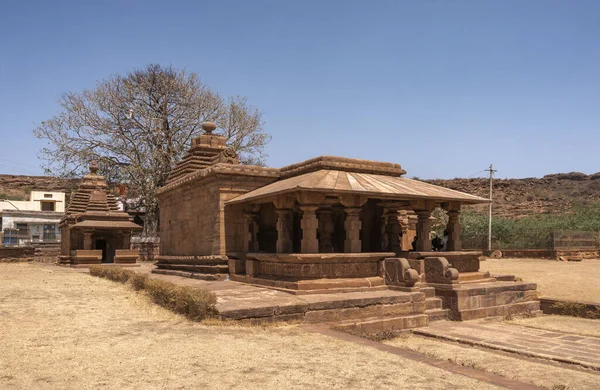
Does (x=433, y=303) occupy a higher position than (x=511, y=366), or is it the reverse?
(x=433, y=303)

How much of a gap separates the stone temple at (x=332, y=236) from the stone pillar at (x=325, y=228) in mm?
23

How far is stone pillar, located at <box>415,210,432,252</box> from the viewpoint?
39.1 feet

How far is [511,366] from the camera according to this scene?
6.32 meters

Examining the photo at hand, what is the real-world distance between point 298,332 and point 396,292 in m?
2.91

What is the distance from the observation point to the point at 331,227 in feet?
38.7

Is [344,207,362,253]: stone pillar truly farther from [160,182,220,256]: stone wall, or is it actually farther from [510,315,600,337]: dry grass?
[160,182,220,256]: stone wall

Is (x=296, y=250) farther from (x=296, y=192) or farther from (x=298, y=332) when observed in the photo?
(x=298, y=332)

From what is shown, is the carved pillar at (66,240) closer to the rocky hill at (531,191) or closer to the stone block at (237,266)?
the stone block at (237,266)

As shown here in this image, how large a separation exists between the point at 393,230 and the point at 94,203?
61.9 feet

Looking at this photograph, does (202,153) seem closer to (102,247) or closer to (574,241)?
(102,247)

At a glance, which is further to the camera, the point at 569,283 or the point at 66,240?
the point at 66,240

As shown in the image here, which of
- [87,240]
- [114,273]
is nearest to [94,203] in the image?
[87,240]

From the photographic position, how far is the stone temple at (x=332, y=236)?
9.91m

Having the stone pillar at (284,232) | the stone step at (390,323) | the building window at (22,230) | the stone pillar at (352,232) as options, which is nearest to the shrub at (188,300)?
the stone step at (390,323)
